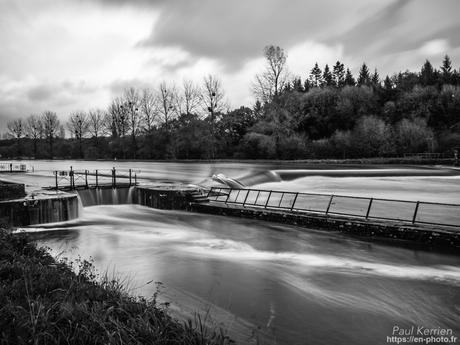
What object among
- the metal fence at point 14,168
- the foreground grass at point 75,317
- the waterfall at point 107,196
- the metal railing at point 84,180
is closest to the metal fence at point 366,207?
the waterfall at point 107,196

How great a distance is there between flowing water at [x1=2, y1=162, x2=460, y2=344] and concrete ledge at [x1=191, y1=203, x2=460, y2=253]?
19.8 inches

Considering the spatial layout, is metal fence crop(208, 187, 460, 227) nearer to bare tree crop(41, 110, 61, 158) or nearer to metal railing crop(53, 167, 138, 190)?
metal railing crop(53, 167, 138, 190)

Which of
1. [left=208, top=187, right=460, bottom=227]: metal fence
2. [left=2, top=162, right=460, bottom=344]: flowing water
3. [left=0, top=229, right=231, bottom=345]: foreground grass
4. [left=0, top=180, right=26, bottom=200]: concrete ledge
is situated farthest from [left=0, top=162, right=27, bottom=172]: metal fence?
[left=0, top=229, right=231, bottom=345]: foreground grass

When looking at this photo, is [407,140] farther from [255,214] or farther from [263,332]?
[263,332]

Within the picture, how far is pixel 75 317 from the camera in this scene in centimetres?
451

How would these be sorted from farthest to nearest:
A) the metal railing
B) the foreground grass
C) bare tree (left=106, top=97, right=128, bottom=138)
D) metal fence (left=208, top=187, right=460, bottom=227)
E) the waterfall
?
bare tree (left=106, top=97, right=128, bottom=138) < the metal railing < the waterfall < metal fence (left=208, top=187, right=460, bottom=227) < the foreground grass

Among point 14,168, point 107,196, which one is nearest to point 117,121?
point 14,168

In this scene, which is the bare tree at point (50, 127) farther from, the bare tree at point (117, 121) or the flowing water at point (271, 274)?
the flowing water at point (271, 274)

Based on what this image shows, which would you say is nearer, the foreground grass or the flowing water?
the foreground grass

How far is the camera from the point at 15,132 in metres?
111

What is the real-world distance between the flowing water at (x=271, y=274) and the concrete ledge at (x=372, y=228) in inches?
19.8

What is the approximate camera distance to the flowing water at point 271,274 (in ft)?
22.6

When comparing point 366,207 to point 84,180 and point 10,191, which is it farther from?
point 84,180

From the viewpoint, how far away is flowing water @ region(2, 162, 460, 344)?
688 centimetres
